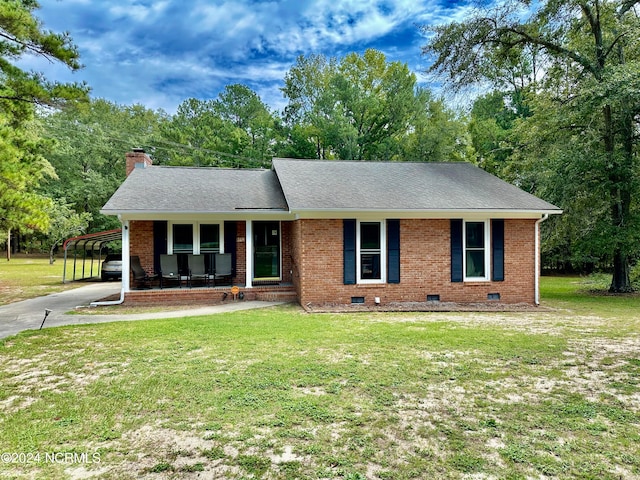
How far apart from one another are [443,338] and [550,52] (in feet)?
A: 45.5

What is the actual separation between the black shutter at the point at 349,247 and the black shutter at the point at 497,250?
4039 mm

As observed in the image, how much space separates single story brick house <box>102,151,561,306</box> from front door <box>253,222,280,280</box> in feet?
0.11

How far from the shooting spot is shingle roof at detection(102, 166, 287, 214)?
35.9ft

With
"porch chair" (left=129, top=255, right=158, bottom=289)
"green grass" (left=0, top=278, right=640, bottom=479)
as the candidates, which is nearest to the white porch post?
"porch chair" (left=129, top=255, right=158, bottom=289)

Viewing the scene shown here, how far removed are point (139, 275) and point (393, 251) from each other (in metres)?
7.31

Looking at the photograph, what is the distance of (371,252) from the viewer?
1080 centimetres

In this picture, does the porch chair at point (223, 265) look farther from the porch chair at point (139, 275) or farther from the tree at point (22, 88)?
the tree at point (22, 88)

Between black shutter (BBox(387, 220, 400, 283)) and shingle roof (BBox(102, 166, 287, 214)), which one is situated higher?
shingle roof (BBox(102, 166, 287, 214))

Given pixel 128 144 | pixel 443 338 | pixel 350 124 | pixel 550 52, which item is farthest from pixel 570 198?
pixel 128 144

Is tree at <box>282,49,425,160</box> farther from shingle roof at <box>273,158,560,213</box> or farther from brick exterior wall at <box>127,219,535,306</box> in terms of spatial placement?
brick exterior wall at <box>127,219,535,306</box>

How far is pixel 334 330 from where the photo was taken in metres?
7.52

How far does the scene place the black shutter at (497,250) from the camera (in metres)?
11.1

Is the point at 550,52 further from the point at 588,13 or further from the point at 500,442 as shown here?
the point at 500,442

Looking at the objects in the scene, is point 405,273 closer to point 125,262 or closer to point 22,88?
point 125,262
